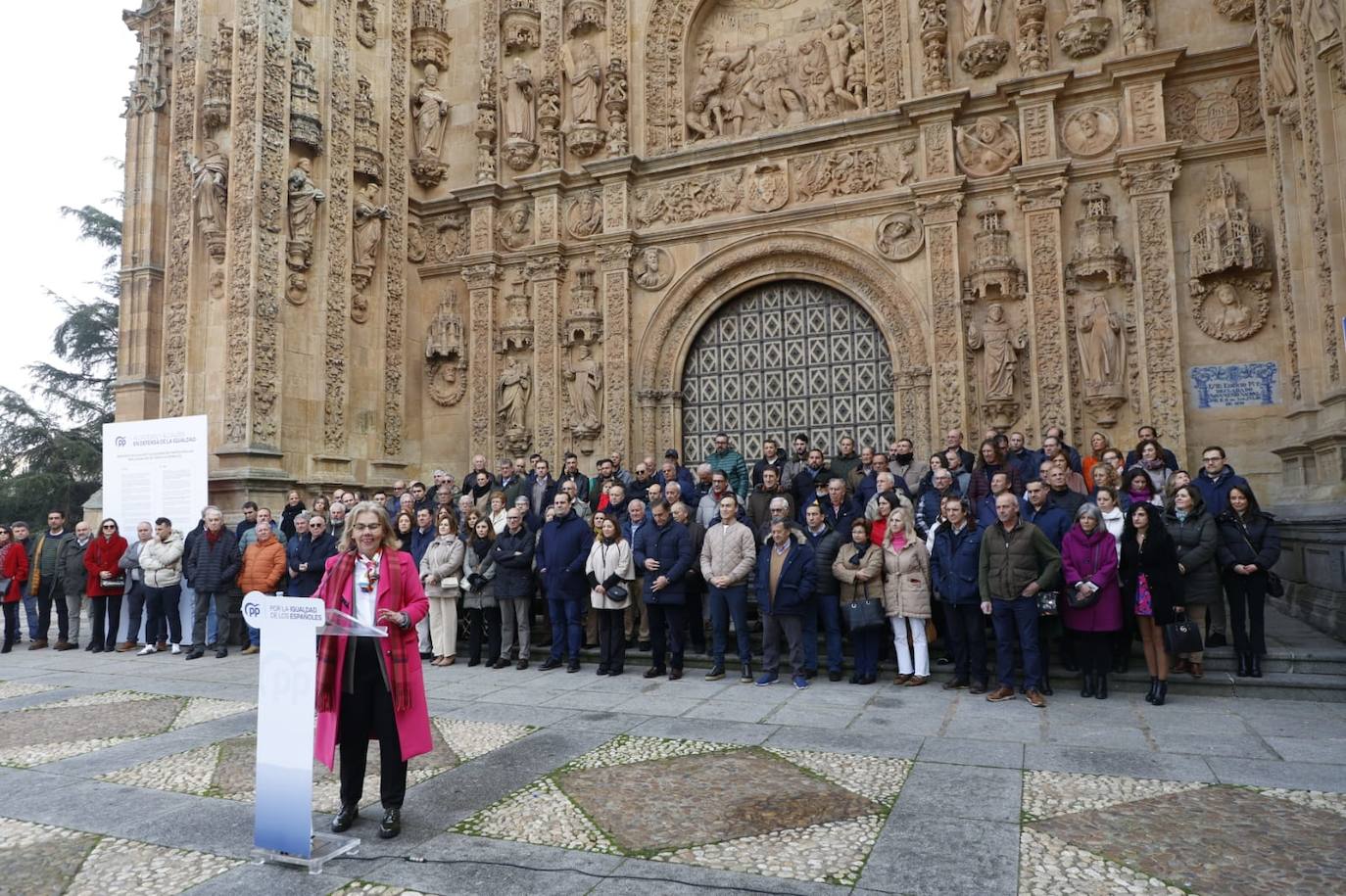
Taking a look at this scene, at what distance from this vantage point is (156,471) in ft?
37.6

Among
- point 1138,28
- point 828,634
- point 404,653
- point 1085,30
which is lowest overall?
point 828,634

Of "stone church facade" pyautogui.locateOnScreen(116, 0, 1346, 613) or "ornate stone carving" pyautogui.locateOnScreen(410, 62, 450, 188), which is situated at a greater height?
"ornate stone carving" pyautogui.locateOnScreen(410, 62, 450, 188)

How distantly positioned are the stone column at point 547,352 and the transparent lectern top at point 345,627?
34.1 ft

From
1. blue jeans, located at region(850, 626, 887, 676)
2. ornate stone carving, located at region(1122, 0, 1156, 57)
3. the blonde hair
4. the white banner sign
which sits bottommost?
blue jeans, located at region(850, 626, 887, 676)

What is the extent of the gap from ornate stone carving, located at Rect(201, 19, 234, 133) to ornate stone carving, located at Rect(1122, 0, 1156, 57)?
13319 mm

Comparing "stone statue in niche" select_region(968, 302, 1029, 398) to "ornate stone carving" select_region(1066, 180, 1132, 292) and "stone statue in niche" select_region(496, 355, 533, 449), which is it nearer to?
"ornate stone carving" select_region(1066, 180, 1132, 292)

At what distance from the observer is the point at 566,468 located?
444 inches

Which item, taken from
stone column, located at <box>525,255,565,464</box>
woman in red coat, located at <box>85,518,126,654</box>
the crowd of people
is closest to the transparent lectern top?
the crowd of people

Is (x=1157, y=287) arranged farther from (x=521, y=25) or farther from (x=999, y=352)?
(x=521, y=25)

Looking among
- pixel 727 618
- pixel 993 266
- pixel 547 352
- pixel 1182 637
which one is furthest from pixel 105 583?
pixel 993 266

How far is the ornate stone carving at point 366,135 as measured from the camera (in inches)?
583

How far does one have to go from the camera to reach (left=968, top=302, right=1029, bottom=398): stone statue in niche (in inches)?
472

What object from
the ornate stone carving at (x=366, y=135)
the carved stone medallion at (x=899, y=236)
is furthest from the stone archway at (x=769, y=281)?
the ornate stone carving at (x=366, y=135)

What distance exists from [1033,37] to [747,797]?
12.0 meters
